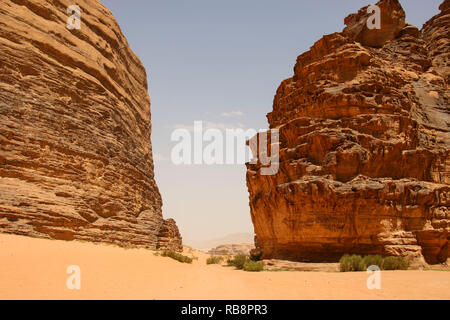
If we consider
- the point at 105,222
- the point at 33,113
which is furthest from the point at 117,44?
the point at 105,222

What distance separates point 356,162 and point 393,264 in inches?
149

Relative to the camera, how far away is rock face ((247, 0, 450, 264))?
11289 mm

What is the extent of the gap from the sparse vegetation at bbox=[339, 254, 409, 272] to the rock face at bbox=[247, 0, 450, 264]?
671 millimetres

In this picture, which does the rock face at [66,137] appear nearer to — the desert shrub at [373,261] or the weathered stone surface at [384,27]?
the desert shrub at [373,261]

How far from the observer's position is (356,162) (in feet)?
39.0

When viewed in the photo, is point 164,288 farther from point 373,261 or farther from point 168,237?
point 168,237

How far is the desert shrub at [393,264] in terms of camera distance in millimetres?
9891

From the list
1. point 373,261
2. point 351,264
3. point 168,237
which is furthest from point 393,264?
point 168,237

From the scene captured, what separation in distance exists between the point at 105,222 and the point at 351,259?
1484 centimetres

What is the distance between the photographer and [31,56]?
64.3 feet

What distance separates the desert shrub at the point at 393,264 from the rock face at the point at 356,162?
612 millimetres

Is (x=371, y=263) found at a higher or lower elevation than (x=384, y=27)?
lower

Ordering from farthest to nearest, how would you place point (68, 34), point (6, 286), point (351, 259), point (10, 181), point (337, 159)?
point (68, 34), point (10, 181), point (337, 159), point (351, 259), point (6, 286)
